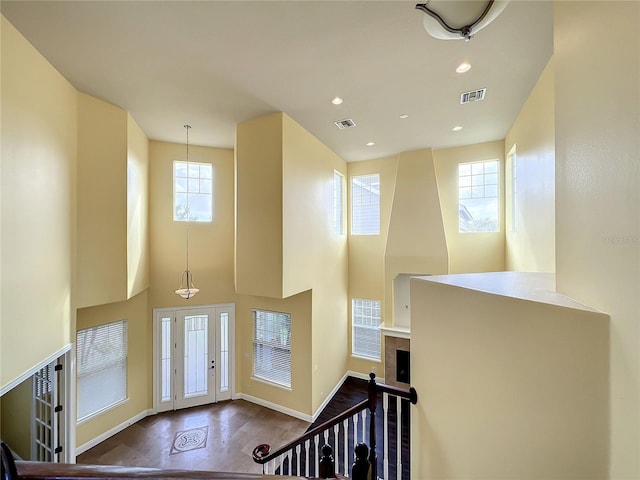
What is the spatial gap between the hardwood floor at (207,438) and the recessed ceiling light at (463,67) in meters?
6.28

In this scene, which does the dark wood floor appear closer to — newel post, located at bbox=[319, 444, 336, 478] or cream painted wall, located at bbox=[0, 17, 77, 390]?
cream painted wall, located at bbox=[0, 17, 77, 390]

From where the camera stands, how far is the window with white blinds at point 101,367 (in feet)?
15.4

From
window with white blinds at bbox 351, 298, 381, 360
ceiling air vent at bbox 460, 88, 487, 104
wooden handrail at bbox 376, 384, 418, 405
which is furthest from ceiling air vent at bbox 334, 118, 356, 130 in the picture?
window with white blinds at bbox 351, 298, 381, 360

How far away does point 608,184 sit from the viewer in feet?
4.14

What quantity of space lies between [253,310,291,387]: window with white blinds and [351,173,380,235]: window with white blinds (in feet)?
10.6

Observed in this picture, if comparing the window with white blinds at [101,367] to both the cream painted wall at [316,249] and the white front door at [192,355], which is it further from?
the cream painted wall at [316,249]

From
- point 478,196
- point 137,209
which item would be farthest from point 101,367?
point 478,196

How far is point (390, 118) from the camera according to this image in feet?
15.6

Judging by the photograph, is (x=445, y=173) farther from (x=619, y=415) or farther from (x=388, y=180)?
(x=619, y=415)

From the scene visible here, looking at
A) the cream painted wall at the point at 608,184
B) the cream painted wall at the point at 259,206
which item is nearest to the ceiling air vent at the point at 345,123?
the cream painted wall at the point at 259,206

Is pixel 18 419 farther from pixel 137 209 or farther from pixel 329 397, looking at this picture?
pixel 329 397

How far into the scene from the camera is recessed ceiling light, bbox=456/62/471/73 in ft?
10.6

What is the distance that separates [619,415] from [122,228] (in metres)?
5.51

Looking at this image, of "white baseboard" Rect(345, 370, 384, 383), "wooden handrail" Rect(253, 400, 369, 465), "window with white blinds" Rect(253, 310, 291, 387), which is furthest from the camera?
"white baseboard" Rect(345, 370, 384, 383)
